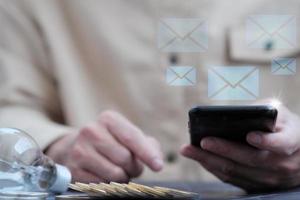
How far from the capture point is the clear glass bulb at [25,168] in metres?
0.35

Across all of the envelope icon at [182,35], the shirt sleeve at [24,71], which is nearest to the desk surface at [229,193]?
Answer: the envelope icon at [182,35]

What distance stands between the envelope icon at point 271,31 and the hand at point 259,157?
16 cm

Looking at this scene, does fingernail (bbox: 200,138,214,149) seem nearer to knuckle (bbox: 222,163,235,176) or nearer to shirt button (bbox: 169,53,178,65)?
knuckle (bbox: 222,163,235,176)

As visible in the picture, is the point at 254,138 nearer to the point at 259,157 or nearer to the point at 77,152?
the point at 259,157

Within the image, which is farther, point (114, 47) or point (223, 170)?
point (114, 47)

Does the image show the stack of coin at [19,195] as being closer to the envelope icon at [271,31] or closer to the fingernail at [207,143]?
the fingernail at [207,143]

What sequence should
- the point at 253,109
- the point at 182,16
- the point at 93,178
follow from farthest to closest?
the point at 182,16, the point at 93,178, the point at 253,109

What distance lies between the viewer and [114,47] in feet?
2.44

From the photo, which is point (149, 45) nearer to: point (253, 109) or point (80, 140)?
point (80, 140)

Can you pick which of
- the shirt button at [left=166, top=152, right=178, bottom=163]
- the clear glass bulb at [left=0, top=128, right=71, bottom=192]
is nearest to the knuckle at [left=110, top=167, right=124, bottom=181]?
the clear glass bulb at [left=0, top=128, right=71, bottom=192]

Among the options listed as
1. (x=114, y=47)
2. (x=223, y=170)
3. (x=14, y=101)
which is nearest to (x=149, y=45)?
(x=114, y=47)

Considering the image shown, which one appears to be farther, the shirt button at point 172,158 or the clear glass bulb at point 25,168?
the shirt button at point 172,158

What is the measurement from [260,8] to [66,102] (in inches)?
10.5

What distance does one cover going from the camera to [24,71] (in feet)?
2.44
